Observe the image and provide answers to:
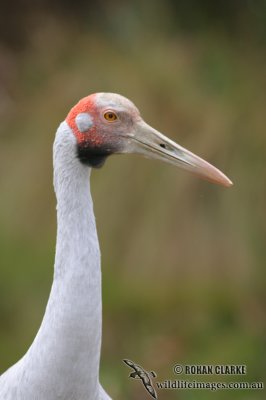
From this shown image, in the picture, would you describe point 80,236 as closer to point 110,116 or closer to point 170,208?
point 110,116

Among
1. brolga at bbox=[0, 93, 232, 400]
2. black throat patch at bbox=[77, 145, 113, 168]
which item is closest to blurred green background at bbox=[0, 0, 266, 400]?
brolga at bbox=[0, 93, 232, 400]

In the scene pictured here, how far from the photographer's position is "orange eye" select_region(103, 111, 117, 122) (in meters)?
3.33

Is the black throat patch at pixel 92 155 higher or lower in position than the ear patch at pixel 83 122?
lower

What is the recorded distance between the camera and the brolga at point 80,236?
10.8ft

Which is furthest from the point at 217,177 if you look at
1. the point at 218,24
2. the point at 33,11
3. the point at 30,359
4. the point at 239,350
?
the point at 33,11

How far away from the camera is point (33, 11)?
7.85 m

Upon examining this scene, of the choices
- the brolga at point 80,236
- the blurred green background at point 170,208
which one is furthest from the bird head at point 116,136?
the blurred green background at point 170,208

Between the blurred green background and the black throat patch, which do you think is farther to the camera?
the blurred green background

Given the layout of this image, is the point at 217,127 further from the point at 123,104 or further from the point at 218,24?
the point at 123,104

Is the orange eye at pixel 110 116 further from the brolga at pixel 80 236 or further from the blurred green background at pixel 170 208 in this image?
the blurred green background at pixel 170 208

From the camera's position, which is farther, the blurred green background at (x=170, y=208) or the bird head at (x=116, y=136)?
the blurred green background at (x=170, y=208)

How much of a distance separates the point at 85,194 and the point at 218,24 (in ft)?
12.9

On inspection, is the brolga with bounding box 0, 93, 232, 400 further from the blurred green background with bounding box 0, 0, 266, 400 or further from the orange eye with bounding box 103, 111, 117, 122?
the blurred green background with bounding box 0, 0, 266, 400

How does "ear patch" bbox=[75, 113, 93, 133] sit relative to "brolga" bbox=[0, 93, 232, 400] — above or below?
above
